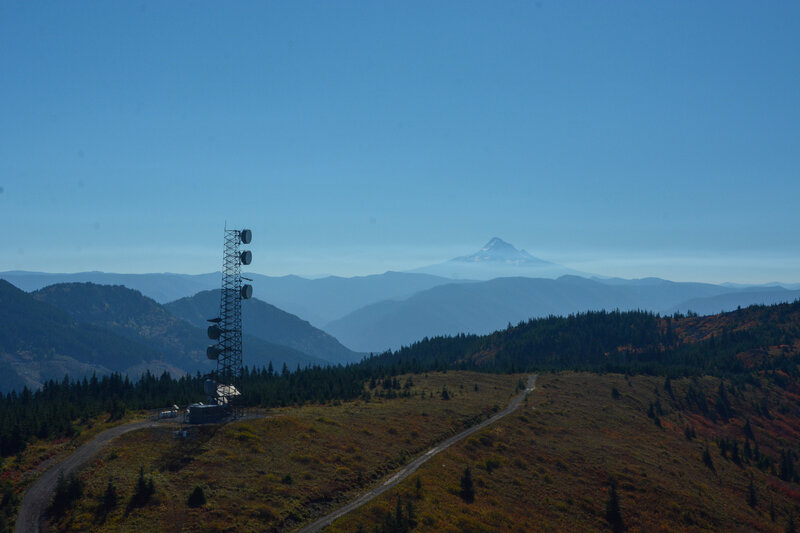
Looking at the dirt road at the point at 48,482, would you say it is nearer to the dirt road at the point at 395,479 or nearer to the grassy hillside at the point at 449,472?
the grassy hillside at the point at 449,472

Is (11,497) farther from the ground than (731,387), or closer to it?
farther from the ground

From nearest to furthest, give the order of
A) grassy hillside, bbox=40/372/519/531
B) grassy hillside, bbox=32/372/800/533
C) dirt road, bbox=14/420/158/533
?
1. dirt road, bbox=14/420/158/533
2. grassy hillside, bbox=40/372/519/531
3. grassy hillside, bbox=32/372/800/533

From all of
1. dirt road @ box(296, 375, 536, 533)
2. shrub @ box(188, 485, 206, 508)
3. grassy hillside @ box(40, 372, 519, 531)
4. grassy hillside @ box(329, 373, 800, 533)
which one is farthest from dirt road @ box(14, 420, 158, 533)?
grassy hillside @ box(329, 373, 800, 533)

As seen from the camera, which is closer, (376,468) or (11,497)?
(11,497)

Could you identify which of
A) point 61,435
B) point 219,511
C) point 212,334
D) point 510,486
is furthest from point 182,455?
point 510,486

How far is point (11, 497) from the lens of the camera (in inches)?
1866

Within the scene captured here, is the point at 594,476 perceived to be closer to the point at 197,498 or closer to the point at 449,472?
the point at 449,472

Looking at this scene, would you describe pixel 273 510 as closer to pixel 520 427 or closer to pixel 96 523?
pixel 96 523

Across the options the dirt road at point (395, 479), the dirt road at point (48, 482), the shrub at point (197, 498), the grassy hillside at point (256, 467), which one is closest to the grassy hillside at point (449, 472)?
the grassy hillside at point (256, 467)

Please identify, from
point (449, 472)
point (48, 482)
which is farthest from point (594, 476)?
point (48, 482)

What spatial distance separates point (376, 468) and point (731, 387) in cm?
17089

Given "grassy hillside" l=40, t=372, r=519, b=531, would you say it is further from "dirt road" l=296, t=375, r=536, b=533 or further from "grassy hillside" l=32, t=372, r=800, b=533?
"dirt road" l=296, t=375, r=536, b=533

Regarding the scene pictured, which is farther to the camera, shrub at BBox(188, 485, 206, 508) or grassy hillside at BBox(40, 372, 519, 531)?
Result: shrub at BBox(188, 485, 206, 508)

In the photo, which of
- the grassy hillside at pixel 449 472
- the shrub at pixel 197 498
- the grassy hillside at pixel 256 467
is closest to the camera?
the grassy hillside at pixel 256 467
